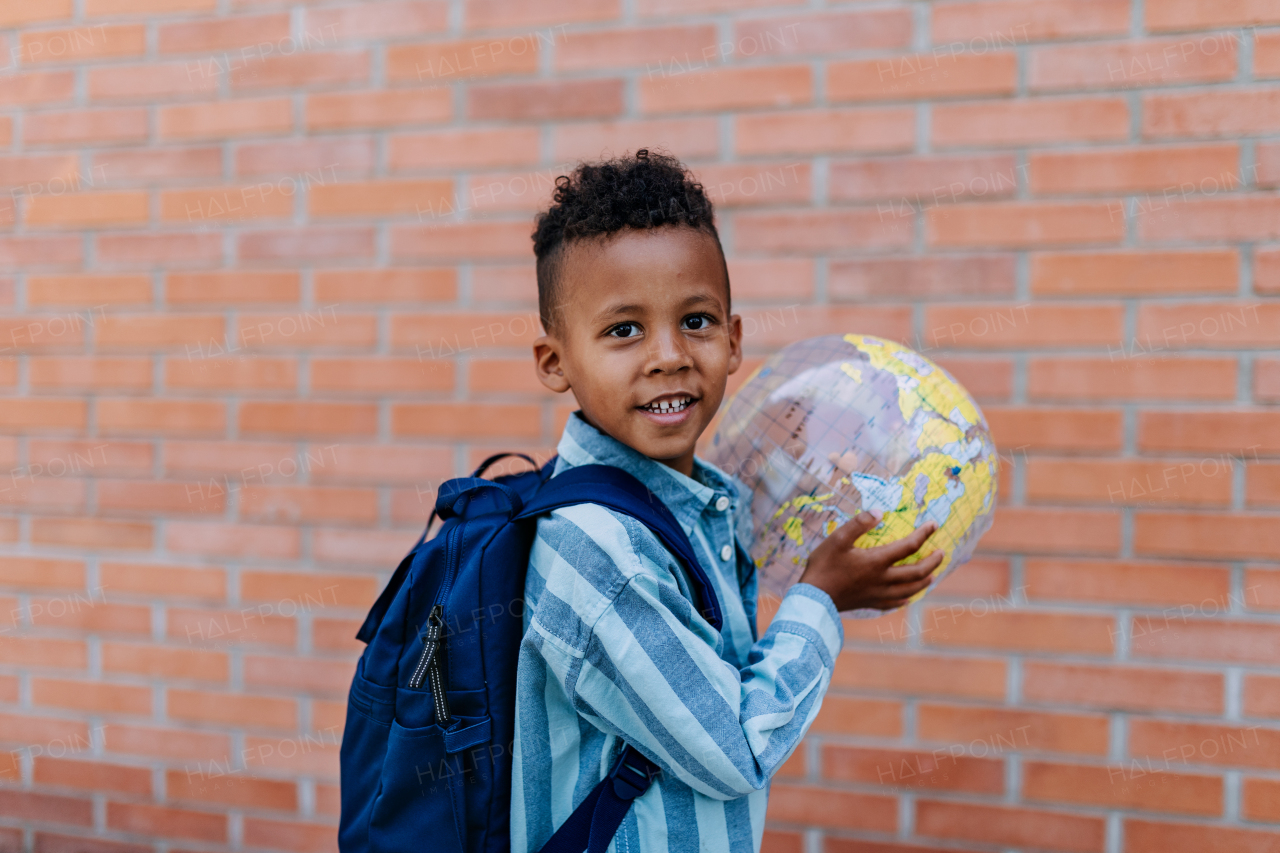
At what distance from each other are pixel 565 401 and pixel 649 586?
107 cm

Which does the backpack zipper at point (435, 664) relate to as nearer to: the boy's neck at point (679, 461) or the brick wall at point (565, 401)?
the boy's neck at point (679, 461)

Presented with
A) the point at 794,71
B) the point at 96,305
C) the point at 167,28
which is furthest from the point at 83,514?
the point at 794,71

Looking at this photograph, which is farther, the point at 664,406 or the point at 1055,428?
the point at 1055,428

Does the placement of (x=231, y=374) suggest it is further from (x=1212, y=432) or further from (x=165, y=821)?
(x=1212, y=432)

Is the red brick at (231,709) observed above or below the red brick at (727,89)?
below

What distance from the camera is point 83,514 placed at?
8.32 ft

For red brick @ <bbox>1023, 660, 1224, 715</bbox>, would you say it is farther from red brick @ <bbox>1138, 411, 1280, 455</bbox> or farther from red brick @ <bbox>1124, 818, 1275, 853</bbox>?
red brick @ <bbox>1138, 411, 1280, 455</bbox>

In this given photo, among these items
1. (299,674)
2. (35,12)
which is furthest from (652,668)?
(35,12)

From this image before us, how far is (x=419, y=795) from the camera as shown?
4.20 ft

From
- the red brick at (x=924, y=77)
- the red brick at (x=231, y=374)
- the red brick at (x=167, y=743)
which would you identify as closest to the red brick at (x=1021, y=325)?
the red brick at (x=924, y=77)

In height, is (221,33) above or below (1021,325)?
above

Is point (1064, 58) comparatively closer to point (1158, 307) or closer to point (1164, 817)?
point (1158, 307)

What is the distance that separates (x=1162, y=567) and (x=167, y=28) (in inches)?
107

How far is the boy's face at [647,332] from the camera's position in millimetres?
1308
